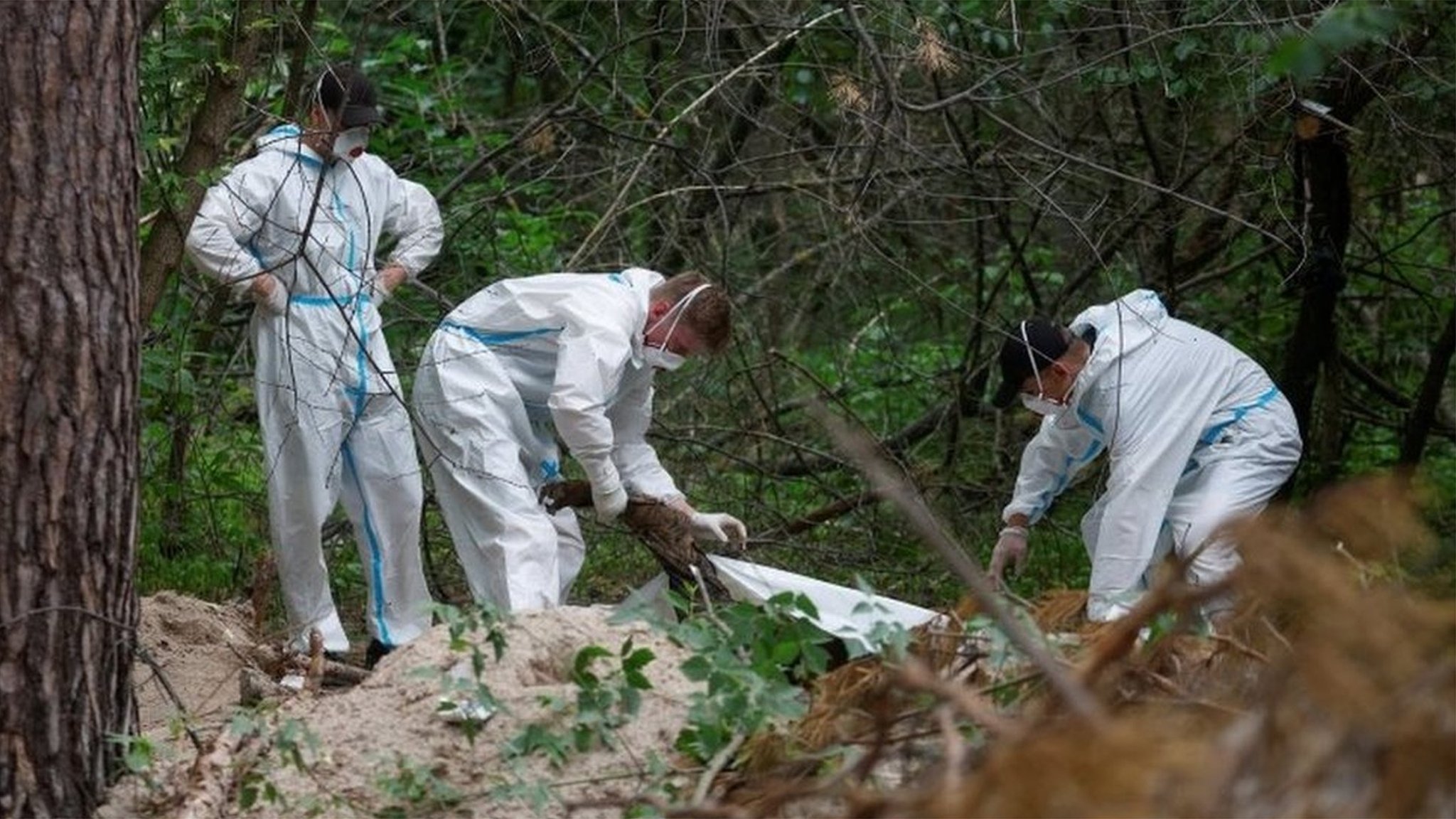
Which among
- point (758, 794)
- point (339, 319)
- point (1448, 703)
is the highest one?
point (339, 319)

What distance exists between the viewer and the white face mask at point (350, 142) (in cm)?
728

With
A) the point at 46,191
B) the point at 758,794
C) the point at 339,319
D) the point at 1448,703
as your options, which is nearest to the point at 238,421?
the point at 339,319

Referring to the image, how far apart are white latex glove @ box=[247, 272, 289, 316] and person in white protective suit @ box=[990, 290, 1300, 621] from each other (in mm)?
2343

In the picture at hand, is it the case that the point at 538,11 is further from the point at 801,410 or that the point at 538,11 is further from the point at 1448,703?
the point at 1448,703

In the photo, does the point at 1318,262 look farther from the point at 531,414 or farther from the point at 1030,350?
the point at 531,414

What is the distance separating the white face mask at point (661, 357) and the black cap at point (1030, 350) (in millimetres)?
1072

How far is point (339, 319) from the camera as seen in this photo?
730 cm

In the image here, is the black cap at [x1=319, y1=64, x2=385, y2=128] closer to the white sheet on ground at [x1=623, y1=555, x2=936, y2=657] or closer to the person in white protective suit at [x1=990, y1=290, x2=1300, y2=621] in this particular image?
the white sheet on ground at [x1=623, y1=555, x2=936, y2=657]

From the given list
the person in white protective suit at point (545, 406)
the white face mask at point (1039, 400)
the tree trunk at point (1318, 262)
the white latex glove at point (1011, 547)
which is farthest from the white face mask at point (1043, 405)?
the tree trunk at point (1318, 262)

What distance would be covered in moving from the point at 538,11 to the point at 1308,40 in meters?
5.59

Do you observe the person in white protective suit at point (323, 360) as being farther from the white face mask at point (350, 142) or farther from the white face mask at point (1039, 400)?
the white face mask at point (1039, 400)

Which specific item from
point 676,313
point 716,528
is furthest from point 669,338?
point 716,528

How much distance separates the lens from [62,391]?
190 inches

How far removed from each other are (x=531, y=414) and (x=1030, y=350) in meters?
1.64
